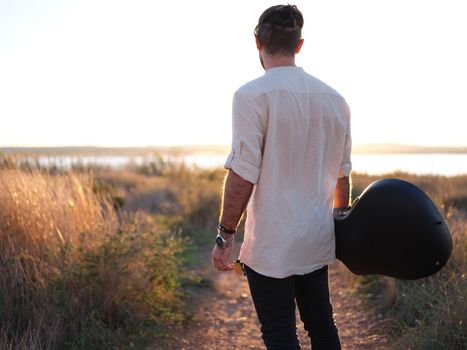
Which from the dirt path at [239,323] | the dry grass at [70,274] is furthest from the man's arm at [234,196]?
the dirt path at [239,323]

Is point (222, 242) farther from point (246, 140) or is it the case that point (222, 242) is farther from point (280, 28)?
point (280, 28)

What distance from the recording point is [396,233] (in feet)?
7.48

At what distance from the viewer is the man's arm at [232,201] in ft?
7.20

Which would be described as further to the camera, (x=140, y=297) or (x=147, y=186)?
(x=147, y=186)

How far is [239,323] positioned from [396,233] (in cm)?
313

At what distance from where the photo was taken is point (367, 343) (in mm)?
4262

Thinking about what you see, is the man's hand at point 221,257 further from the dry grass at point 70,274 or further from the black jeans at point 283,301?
the dry grass at point 70,274

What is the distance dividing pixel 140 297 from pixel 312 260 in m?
2.52

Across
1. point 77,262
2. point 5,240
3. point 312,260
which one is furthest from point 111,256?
point 312,260

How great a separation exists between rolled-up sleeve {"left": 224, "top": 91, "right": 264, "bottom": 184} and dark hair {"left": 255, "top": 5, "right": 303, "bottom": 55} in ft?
0.90

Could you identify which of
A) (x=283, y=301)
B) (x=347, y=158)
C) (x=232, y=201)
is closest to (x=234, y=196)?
(x=232, y=201)

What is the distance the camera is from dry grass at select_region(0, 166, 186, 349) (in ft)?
12.2

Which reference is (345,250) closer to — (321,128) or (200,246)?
(321,128)

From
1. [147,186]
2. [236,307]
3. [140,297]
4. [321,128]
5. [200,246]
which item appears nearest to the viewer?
[321,128]
